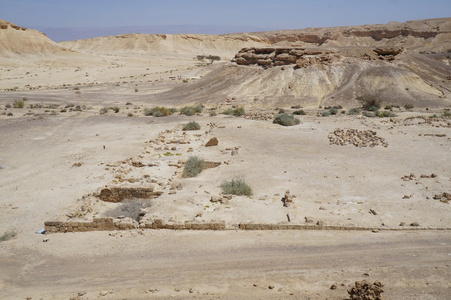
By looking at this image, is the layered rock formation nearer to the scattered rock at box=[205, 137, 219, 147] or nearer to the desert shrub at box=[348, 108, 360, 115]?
the desert shrub at box=[348, 108, 360, 115]

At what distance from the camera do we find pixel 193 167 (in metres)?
14.7

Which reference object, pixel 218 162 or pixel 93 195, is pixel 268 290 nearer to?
pixel 93 195

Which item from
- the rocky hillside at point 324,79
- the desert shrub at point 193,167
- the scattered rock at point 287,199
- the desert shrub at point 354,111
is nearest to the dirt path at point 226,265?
the scattered rock at point 287,199

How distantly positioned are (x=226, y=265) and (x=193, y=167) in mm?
7133

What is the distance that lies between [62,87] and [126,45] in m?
54.1

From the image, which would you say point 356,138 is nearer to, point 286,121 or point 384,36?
point 286,121

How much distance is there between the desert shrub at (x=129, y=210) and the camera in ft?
35.5

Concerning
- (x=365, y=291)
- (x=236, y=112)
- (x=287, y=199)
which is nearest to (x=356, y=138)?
(x=287, y=199)

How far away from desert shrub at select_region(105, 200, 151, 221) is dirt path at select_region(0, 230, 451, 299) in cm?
123

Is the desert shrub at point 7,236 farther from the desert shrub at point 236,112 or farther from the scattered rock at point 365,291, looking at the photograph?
the desert shrub at point 236,112

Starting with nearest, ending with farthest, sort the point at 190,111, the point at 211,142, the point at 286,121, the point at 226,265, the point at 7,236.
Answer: the point at 226,265 < the point at 7,236 < the point at 211,142 < the point at 286,121 < the point at 190,111

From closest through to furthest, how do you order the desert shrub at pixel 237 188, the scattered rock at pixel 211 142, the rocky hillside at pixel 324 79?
the desert shrub at pixel 237 188
the scattered rock at pixel 211 142
the rocky hillside at pixel 324 79

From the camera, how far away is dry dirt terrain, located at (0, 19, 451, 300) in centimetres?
743

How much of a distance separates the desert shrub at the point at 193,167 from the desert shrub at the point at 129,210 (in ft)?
9.95
